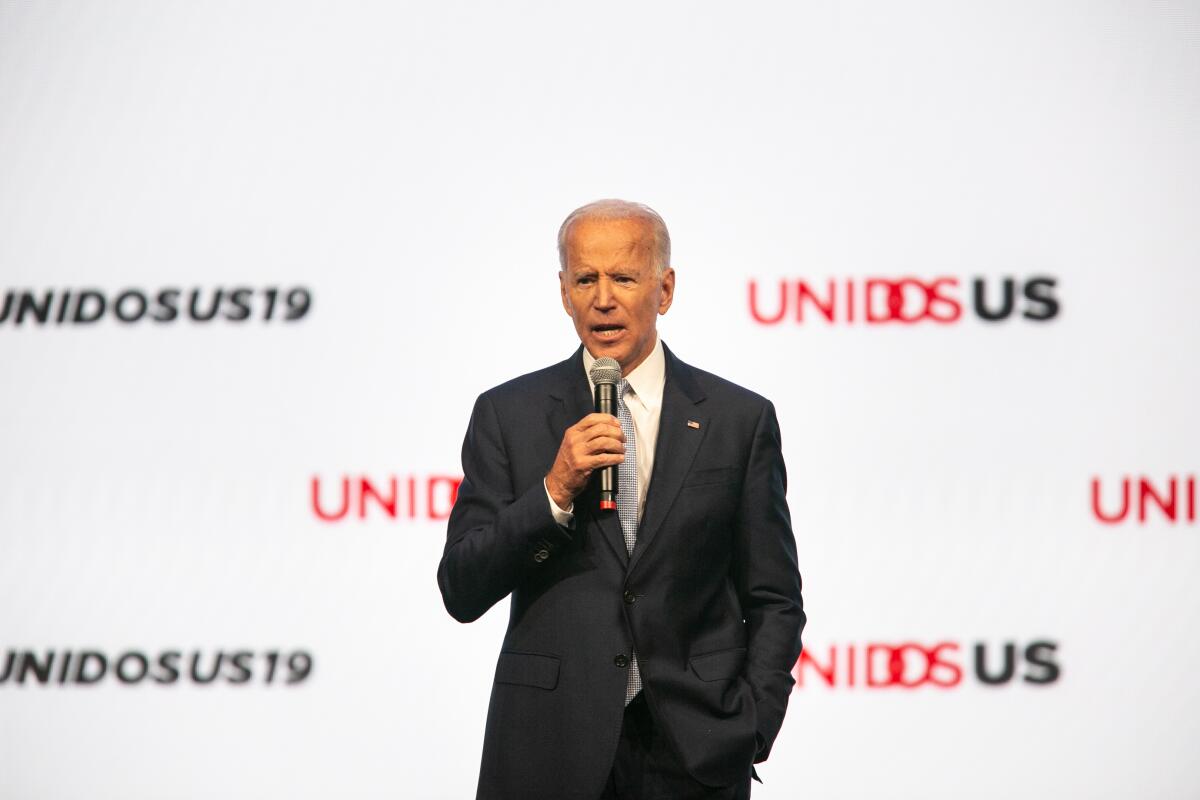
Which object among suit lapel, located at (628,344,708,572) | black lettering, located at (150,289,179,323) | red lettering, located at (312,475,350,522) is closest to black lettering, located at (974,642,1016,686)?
red lettering, located at (312,475,350,522)

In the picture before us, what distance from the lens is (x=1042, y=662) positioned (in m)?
4.00

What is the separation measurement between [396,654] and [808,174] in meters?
1.87

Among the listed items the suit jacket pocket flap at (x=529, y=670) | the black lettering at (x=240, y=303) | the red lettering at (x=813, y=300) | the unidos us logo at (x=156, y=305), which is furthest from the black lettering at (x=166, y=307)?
the suit jacket pocket flap at (x=529, y=670)

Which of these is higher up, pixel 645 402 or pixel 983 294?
pixel 983 294

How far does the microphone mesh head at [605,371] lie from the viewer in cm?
221

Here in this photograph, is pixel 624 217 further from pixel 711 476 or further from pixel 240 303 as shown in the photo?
pixel 240 303

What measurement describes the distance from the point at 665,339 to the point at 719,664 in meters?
1.94

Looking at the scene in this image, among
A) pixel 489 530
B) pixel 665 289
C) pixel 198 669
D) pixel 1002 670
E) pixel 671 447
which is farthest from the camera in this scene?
pixel 198 669

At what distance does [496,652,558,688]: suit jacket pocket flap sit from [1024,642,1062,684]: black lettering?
2261mm

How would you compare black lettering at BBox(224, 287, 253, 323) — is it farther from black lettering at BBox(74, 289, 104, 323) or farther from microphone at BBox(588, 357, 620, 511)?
microphone at BBox(588, 357, 620, 511)

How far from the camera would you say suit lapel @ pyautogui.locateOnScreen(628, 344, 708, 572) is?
221cm

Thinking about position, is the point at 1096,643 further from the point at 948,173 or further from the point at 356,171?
the point at 356,171

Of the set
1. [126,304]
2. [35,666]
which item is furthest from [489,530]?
[35,666]

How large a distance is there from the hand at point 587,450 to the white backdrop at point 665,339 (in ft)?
6.59
